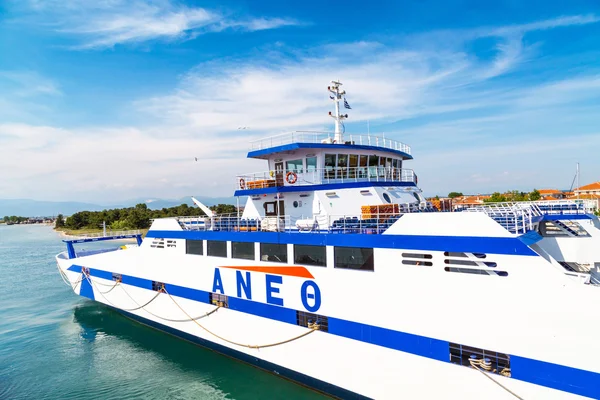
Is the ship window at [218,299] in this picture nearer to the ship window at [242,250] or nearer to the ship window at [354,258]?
the ship window at [242,250]

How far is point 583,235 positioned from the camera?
9.38 m

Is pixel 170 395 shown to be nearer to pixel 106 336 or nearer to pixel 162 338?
pixel 162 338

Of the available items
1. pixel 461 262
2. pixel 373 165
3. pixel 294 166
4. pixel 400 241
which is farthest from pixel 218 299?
pixel 461 262

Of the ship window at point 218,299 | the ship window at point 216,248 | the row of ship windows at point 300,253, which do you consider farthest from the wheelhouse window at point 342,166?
the ship window at point 218,299

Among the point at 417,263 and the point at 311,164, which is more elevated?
the point at 311,164

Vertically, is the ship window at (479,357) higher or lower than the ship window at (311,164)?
lower

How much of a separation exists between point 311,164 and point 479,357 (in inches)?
319

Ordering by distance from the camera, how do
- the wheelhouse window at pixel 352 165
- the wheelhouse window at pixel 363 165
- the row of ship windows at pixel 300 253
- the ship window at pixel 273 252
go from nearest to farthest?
the row of ship windows at pixel 300 253 → the ship window at pixel 273 252 → the wheelhouse window at pixel 352 165 → the wheelhouse window at pixel 363 165

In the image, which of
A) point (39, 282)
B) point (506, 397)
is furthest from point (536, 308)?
point (39, 282)

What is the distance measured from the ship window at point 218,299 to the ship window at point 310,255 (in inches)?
127

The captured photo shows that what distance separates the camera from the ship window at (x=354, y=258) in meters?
8.79

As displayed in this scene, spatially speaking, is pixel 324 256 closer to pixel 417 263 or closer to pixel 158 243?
pixel 417 263

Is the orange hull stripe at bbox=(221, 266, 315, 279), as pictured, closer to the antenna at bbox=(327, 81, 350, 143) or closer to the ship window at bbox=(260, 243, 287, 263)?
the ship window at bbox=(260, 243, 287, 263)

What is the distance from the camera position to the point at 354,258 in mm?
9070
